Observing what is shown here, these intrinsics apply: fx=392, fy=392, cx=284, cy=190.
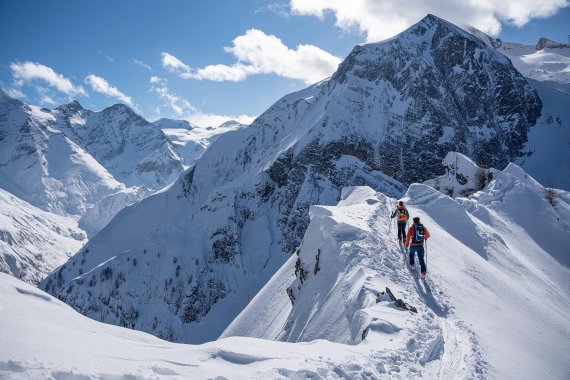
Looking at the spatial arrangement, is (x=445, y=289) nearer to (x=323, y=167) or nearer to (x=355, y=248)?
(x=355, y=248)

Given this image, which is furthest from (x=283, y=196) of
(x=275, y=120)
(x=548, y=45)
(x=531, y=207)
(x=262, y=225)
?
(x=548, y=45)

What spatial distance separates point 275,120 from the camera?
5935 inches

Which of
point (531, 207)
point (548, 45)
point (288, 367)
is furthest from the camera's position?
point (548, 45)

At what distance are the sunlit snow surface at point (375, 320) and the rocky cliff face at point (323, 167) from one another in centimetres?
7741

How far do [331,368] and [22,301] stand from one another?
23.5ft

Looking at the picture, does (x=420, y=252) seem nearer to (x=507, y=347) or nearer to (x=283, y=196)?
(x=507, y=347)

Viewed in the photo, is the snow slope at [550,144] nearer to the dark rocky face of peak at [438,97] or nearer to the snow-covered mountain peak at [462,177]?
the dark rocky face of peak at [438,97]

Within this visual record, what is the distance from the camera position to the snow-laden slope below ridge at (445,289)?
1173cm

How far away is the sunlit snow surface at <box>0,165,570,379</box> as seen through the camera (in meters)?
7.78

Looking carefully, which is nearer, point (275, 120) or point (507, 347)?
point (507, 347)

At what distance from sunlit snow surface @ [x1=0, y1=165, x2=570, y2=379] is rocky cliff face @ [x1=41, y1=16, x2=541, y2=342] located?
77.4 metres

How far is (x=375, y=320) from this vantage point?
12.4 metres

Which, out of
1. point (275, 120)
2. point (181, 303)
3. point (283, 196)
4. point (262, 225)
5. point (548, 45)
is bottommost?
point (181, 303)

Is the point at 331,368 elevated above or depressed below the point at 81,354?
above
